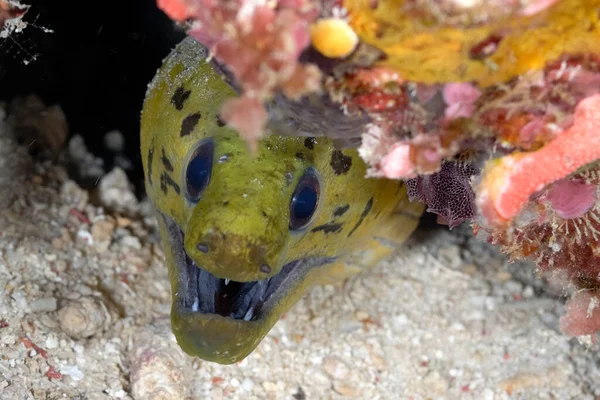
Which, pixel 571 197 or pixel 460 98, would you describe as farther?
pixel 571 197

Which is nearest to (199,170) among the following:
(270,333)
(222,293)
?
(222,293)

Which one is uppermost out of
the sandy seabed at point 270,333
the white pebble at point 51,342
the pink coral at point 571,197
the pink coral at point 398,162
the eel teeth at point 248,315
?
the pink coral at point 571,197

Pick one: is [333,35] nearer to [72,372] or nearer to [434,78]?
[434,78]

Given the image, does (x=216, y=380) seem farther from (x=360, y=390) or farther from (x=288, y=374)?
(x=360, y=390)

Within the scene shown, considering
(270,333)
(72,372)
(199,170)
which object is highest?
(199,170)

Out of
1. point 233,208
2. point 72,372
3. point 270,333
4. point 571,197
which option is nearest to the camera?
point 571,197

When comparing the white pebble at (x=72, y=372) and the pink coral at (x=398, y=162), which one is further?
the white pebble at (x=72, y=372)

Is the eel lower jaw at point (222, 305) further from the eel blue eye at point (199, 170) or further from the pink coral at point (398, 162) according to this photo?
the pink coral at point (398, 162)

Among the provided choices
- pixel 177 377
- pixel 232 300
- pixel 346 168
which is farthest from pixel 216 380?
pixel 346 168

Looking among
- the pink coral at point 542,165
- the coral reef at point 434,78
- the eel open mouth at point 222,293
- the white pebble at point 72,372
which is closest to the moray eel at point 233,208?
the eel open mouth at point 222,293
